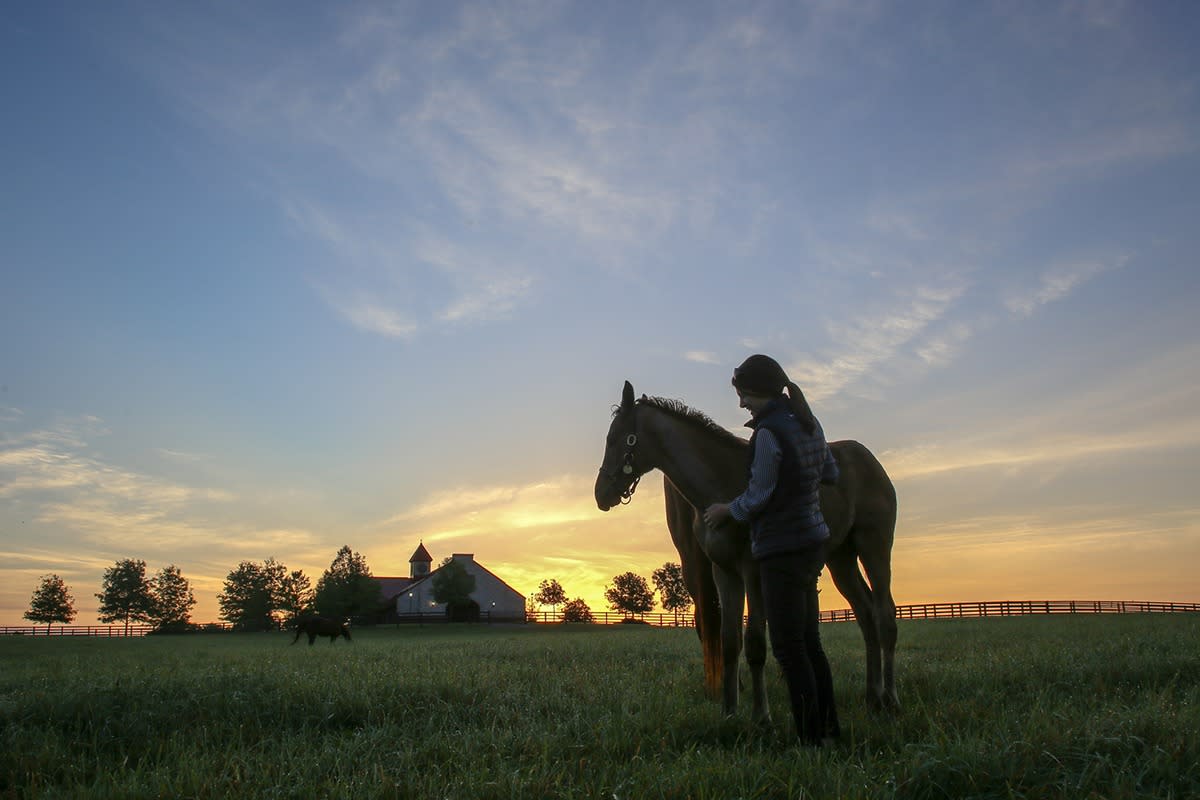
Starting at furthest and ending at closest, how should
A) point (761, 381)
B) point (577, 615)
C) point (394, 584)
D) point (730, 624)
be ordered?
1. point (394, 584)
2. point (577, 615)
3. point (730, 624)
4. point (761, 381)

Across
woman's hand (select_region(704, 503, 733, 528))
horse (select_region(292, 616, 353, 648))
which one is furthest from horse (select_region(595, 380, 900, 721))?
horse (select_region(292, 616, 353, 648))

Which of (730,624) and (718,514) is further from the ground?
(718,514)

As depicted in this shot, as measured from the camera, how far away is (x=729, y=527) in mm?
5793

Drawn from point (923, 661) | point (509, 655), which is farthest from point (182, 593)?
point (923, 661)

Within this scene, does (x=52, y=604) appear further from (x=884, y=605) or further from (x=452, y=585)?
(x=884, y=605)

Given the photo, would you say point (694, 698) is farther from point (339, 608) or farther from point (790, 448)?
point (339, 608)

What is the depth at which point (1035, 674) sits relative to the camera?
7.99 m

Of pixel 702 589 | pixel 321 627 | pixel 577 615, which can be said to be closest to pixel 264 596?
pixel 577 615

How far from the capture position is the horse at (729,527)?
5.82 m

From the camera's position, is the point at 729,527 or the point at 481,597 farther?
the point at 481,597

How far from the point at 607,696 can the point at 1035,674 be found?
14.5 ft

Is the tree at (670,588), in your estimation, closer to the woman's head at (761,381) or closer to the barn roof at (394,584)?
the barn roof at (394,584)

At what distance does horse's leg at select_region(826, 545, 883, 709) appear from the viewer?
7.01 m

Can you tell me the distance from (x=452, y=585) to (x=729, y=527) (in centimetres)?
7021
